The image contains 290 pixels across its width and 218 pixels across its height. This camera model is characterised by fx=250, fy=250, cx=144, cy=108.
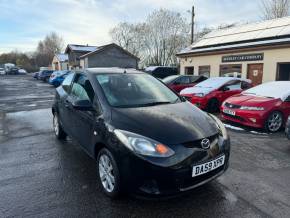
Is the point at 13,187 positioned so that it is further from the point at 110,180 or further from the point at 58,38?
the point at 58,38

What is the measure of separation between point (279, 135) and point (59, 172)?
17.4ft

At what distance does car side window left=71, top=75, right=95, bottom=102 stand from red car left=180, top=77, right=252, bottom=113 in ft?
17.8

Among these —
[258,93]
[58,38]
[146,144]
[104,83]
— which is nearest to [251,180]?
[146,144]

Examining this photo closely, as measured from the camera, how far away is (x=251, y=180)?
372 centimetres

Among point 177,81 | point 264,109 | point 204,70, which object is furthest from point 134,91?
point 204,70

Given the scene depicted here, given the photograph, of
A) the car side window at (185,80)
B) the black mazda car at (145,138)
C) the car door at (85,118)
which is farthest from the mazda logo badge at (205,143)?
the car side window at (185,80)

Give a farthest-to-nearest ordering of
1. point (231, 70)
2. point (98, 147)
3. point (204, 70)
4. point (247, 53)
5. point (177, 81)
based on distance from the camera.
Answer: point (204, 70), point (231, 70), point (247, 53), point (177, 81), point (98, 147)

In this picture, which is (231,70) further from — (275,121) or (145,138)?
(145,138)

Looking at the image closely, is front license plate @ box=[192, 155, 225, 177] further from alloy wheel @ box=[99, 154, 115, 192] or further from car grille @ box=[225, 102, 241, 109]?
car grille @ box=[225, 102, 241, 109]

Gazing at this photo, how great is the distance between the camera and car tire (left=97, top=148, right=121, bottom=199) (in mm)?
2965

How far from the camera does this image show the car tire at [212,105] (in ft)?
29.6

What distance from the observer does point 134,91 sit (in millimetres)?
3984

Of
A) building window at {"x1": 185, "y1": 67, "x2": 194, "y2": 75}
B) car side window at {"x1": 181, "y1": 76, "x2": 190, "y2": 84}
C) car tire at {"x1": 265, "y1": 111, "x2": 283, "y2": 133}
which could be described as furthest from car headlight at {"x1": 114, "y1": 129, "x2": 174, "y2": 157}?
building window at {"x1": 185, "y1": 67, "x2": 194, "y2": 75}

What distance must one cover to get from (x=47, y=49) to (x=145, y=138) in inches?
3530
